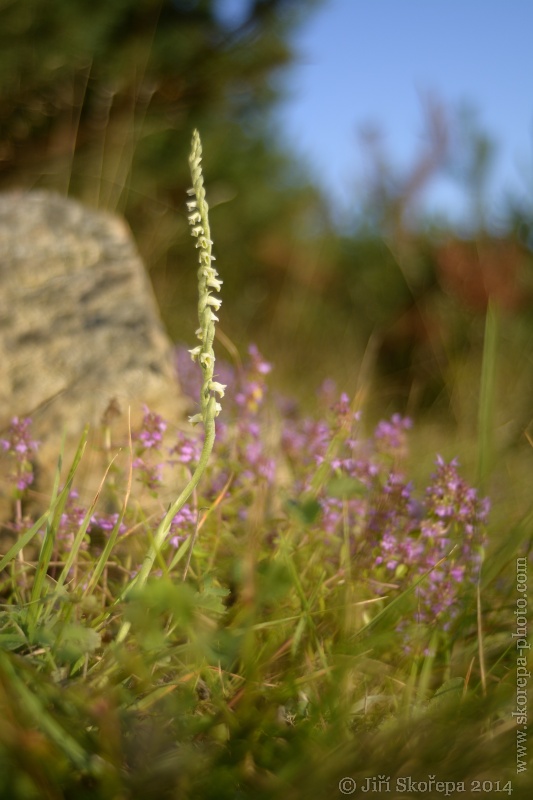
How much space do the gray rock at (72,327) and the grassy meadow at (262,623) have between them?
0.73ft

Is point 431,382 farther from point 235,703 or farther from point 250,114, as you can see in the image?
point 235,703

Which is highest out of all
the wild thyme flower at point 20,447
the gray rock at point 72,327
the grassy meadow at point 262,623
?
the gray rock at point 72,327

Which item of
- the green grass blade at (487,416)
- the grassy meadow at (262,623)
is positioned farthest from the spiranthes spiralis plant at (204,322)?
the green grass blade at (487,416)

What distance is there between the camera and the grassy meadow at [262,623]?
913mm

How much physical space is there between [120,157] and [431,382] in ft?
9.90

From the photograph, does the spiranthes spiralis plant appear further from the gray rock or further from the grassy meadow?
the gray rock

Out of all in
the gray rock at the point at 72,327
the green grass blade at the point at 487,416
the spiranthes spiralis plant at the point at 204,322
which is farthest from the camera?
the gray rock at the point at 72,327

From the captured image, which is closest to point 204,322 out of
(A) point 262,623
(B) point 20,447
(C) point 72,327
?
(A) point 262,623

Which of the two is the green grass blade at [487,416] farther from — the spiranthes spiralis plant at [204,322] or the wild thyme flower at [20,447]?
the wild thyme flower at [20,447]

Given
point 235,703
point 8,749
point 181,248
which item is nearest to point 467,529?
point 235,703

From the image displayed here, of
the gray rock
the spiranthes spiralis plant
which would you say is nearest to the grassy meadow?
the spiranthes spiralis plant

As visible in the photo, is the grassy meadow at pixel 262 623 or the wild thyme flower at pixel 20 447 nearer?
the grassy meadow at pixel 262 623

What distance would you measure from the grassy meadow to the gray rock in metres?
0.22

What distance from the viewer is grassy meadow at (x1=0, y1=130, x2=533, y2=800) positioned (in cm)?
91
